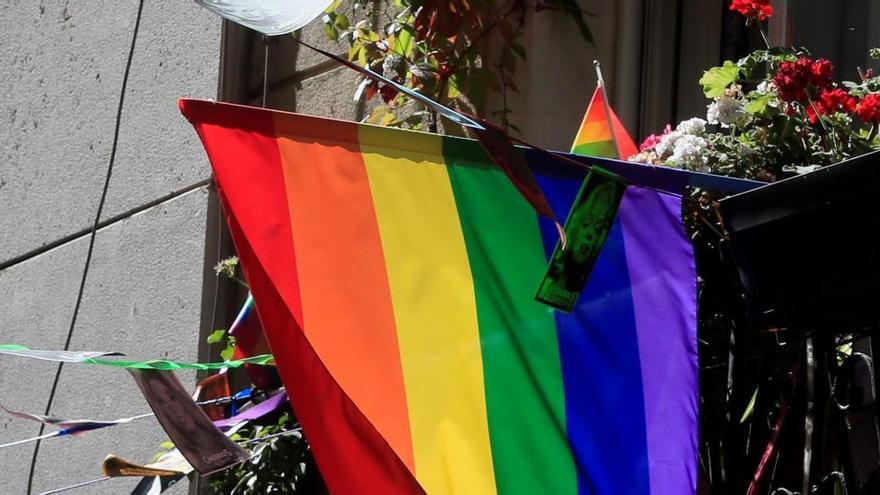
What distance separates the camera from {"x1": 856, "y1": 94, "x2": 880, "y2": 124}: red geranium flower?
3756 mm

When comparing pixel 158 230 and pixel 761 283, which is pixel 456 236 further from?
pixel 158 230

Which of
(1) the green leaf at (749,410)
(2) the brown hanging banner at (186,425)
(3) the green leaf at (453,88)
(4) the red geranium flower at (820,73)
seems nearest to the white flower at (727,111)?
(4) the red geranium flower at (820,73)

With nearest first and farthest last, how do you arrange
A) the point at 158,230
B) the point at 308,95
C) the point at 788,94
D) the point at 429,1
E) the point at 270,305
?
1. the point at 270,305
2. the point at 788,94
3. the point at 429,1
4. the point at 308,95
5. the point at 158,230

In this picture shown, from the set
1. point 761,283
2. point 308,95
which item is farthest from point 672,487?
point 308,95

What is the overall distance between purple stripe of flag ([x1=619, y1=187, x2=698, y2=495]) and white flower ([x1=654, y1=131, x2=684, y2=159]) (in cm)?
67

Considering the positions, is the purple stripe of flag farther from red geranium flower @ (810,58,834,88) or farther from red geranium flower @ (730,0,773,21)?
red geranium flower @ (730,0,773,21)

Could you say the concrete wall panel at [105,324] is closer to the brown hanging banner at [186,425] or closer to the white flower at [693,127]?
the brown hanging banner at [186,425]

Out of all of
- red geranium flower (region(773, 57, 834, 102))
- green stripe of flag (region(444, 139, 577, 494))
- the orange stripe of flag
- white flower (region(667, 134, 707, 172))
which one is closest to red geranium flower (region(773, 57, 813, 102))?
red geranium flower (region(773, 57, 834, 102))

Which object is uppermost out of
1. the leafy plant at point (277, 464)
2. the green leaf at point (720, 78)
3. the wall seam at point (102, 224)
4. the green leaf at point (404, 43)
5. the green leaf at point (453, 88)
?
the green leaf at point (404, 43)

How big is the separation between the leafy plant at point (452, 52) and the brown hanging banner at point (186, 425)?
6.48 feet

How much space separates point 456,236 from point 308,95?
2.96 m

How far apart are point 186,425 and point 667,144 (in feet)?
5.11

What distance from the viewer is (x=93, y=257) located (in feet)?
23.0

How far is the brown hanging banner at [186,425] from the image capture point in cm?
351
